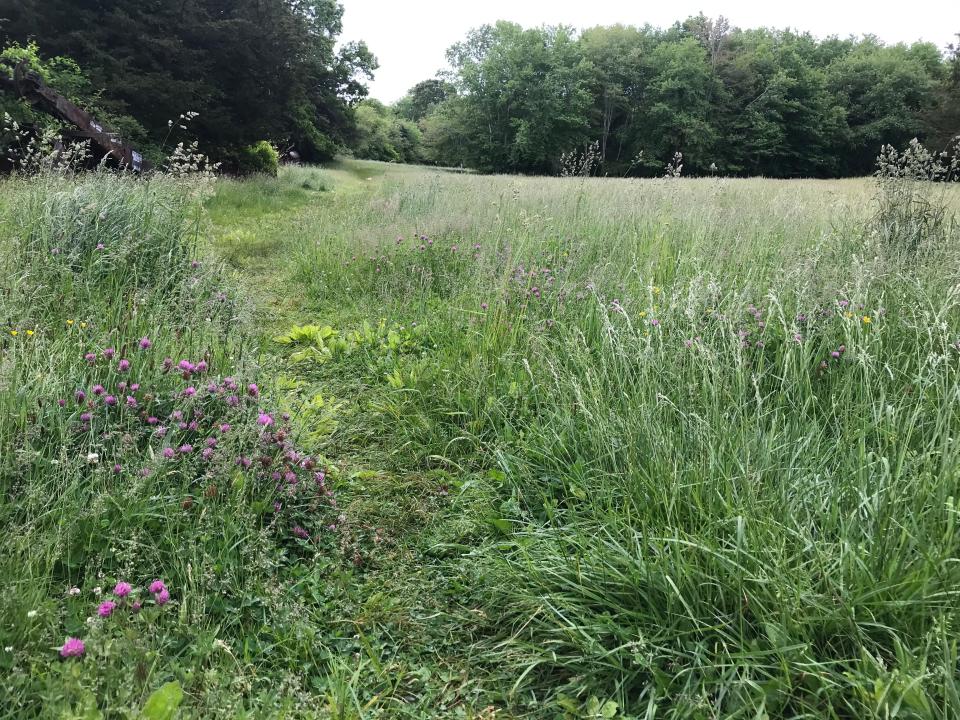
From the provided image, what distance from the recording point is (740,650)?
1457 mm

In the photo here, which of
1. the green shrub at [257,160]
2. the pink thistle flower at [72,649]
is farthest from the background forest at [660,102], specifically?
the pink thistle flower at [72,649]

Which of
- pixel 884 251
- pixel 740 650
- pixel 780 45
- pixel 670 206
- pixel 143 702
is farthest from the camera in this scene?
pixel 780 45

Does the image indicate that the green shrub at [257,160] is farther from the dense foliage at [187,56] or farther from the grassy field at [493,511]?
the grassy field at [493,511]

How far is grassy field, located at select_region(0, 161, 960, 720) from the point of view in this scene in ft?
4.62

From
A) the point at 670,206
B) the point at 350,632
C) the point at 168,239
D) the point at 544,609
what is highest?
the point at 670,206

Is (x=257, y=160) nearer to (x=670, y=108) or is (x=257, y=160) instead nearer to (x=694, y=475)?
(x=694, y=475)

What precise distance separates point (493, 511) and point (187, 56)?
16.8 meters

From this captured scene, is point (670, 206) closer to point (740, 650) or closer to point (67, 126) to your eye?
point (740, 650)

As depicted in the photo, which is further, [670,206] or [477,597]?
[670,206]

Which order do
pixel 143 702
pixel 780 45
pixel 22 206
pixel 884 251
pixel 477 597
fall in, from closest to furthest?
pixel 143 702 < pixel 477 597 < pixel 884 251 < pixel 22 206 < pixel 780 45

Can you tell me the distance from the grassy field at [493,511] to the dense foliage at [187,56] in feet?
40.2

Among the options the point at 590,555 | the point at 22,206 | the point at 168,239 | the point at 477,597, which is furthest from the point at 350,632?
the point at 22,206

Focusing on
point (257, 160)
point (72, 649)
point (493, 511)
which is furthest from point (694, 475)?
point (257, 160)

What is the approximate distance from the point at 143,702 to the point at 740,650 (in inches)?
60.4
